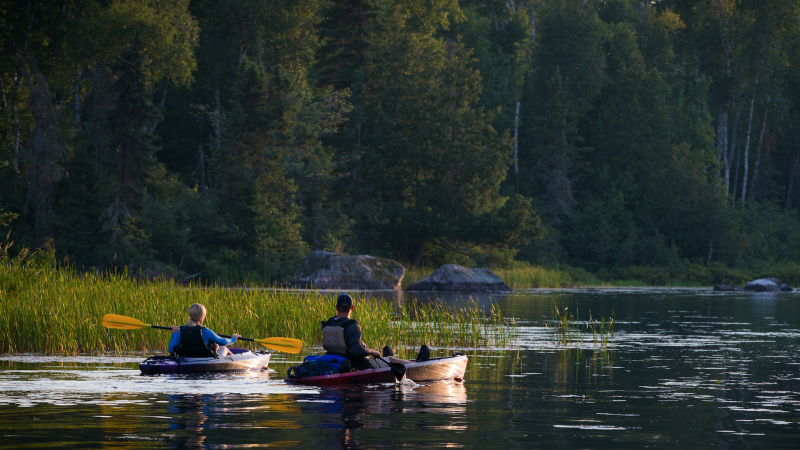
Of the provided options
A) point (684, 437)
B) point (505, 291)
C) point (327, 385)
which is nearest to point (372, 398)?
point (327, 385)

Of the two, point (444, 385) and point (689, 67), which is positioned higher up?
point (689, 67)

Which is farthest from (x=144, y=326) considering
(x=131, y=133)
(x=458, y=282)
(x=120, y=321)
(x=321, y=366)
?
(x=458, y=282)

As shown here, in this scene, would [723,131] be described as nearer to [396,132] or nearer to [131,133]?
[396,132]

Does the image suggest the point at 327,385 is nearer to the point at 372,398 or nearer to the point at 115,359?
the point at 372,398

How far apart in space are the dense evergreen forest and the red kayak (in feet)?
89.0

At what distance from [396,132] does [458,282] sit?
12157mm

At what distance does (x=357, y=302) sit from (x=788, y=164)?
62.9 metres

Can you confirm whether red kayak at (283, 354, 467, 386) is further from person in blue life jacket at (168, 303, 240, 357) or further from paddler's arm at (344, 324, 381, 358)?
person in blue life jacket at (168, 303, 240, 357)

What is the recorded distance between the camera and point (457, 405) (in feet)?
45.0

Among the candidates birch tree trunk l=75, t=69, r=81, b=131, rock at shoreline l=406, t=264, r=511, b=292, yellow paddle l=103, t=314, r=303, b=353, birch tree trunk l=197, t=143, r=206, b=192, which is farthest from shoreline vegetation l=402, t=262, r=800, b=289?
yellow paddle l=103, t=314, r=303, b=353

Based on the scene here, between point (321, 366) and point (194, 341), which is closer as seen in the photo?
point (321, 366)

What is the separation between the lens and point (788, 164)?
78.4 meters

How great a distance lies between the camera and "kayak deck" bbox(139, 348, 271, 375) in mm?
15562

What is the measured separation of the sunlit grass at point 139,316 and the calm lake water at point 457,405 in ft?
3.28
